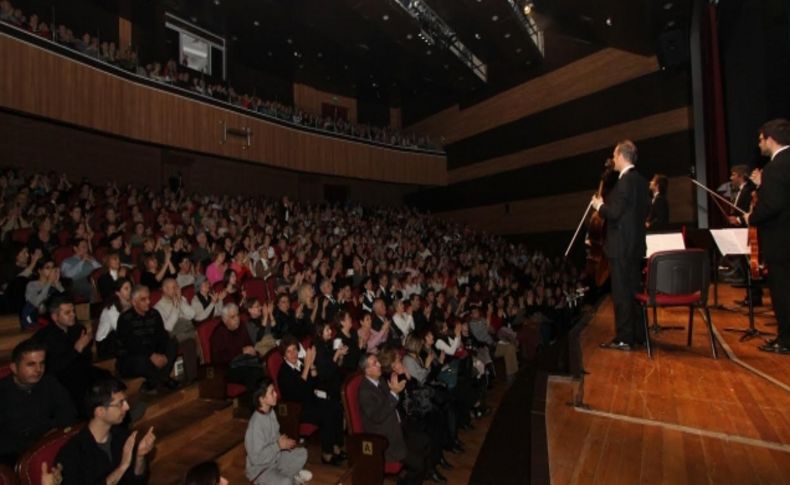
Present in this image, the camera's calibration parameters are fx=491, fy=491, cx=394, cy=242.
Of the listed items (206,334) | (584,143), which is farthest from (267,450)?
(584,143)

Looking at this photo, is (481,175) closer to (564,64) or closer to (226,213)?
(564,64)

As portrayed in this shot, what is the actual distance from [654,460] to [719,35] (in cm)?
625

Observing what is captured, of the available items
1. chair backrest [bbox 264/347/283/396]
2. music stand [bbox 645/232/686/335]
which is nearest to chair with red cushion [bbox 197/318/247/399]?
chair backrest [bbox 264/347/283/396]

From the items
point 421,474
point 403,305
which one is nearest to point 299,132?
point 403,305

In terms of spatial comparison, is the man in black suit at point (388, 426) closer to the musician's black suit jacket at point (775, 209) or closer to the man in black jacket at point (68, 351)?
the man in black jacket at point (68, 351)

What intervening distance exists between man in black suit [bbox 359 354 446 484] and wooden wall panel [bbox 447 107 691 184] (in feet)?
22.5

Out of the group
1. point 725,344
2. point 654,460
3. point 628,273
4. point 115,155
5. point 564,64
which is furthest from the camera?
point 564,64

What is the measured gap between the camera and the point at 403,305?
504cm

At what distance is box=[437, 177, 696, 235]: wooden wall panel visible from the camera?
7.47 meters

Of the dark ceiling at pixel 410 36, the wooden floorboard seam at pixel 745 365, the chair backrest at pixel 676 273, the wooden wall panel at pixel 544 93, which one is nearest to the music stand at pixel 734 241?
the wooden floorboard seam at pixel 745 365

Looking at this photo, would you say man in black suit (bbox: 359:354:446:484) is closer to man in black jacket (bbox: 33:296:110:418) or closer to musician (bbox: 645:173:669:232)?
man in black jacket (bbox: 33:296:110:418)

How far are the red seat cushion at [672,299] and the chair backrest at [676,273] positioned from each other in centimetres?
2

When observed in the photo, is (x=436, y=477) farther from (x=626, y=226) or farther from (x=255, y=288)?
(x=255, y=288)

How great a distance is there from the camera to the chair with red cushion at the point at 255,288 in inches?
181
